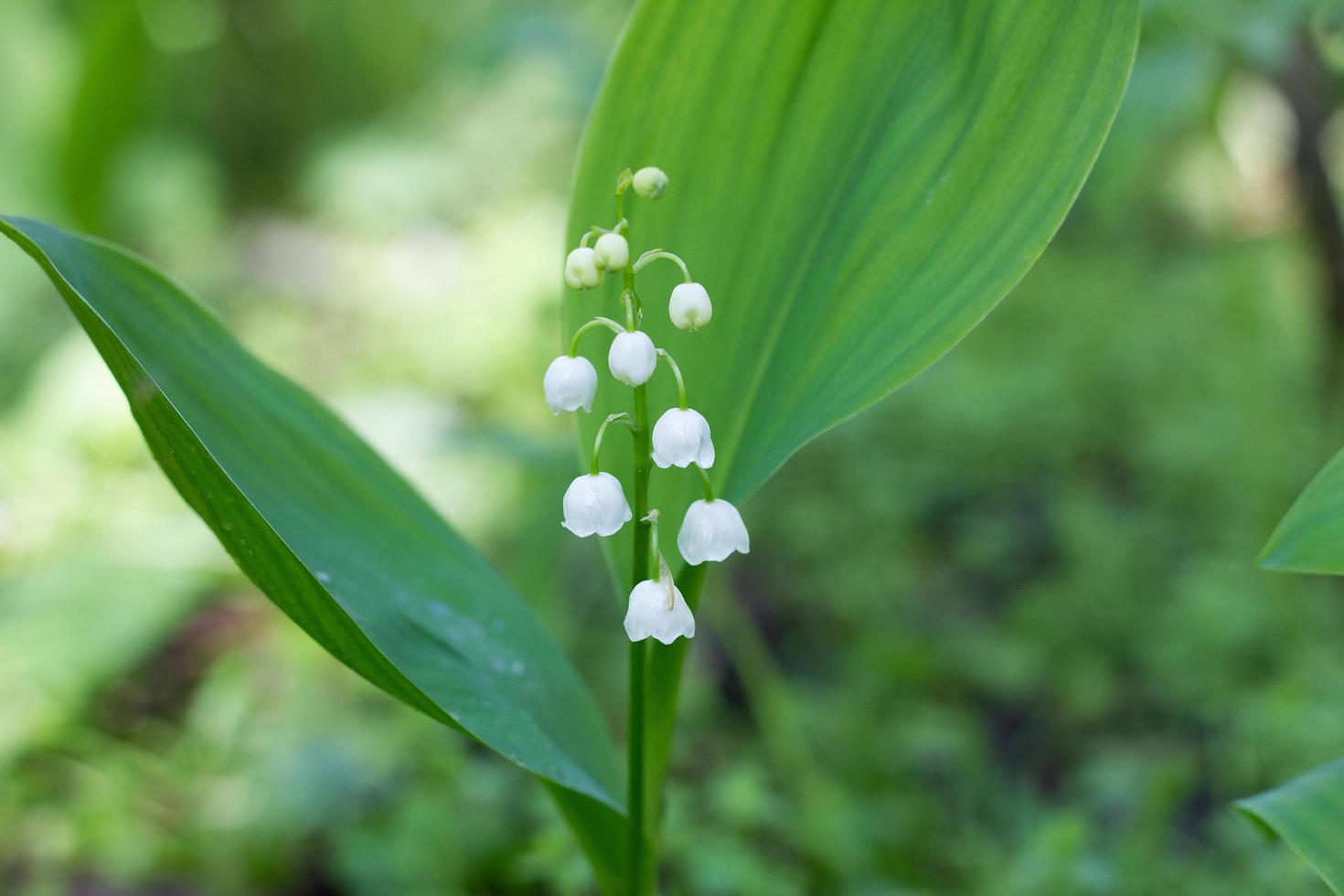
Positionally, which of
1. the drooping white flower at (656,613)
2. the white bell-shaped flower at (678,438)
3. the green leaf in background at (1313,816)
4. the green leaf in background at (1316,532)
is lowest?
the green leaf in background at (1313,816)

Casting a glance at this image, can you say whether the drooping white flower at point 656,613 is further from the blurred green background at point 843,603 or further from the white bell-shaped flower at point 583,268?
the blurred green background at point 843,603

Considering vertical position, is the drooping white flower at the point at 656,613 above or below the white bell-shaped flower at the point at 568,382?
below

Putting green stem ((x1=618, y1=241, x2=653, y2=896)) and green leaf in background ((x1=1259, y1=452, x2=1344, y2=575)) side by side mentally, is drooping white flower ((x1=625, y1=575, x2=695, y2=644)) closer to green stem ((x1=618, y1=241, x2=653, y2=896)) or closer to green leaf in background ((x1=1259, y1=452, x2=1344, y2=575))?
green stem ((x1=618, y1=241, x2=653, y2=896))

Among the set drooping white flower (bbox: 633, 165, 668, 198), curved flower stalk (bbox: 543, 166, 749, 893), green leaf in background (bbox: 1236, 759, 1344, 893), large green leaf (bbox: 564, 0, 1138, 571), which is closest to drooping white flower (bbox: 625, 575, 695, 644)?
curved flower stalk (bbox: 543, 166, 749, 893)

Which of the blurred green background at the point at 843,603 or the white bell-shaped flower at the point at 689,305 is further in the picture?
the blurred green background at the point at 843,603

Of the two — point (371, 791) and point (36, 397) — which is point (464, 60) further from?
point (36, 397)

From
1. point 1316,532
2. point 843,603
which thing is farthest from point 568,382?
point 843,603

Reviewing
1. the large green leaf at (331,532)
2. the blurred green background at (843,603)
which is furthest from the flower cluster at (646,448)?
the blurred green background at (843,603)
